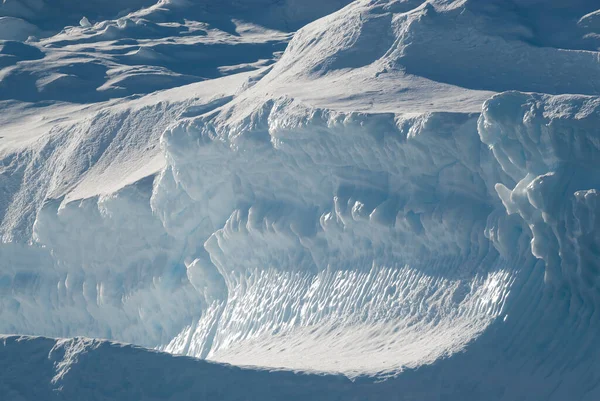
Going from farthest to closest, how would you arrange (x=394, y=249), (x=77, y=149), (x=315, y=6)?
(x=315, y=6)
(x=77, y=149)
(x=394, y=249)

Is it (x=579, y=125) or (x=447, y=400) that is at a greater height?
(x=579, y=125)

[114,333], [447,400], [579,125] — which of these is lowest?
[114,333]

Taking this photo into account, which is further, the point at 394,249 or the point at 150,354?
the point at 394,249

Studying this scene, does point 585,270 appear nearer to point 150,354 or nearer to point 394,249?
point 394,249

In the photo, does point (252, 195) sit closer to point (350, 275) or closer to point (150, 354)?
point (350, 275)

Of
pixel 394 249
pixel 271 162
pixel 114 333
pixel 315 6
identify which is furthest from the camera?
pixel 315 6

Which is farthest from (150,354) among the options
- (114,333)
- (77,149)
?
(77,149)
